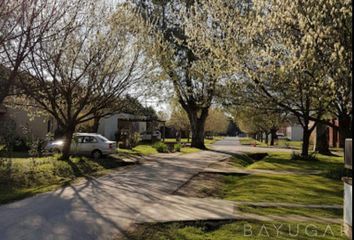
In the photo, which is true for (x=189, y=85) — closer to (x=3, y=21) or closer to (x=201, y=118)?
(x=201, y=118)

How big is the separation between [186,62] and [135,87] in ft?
51.6

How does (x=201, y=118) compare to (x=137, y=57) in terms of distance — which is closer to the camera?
(x=137, y=57)

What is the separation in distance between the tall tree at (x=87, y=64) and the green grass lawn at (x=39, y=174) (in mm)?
2349

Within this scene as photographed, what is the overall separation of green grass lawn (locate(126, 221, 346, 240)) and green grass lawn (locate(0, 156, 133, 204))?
4.92 metres

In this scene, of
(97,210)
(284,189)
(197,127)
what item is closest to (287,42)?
(284,189)

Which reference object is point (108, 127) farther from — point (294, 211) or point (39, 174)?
point (294, 211)

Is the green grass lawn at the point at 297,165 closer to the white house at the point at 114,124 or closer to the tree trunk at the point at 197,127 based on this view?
the tree trunk at the point at 197,127

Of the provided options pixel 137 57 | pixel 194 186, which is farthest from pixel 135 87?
pixel 194 186

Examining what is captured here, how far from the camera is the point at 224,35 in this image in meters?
18.1

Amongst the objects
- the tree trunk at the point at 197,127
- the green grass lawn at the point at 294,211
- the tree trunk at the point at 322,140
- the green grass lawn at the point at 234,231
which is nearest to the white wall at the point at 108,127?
the tree trunk at the point at 197,127

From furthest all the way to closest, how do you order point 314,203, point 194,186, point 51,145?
point 51,145 < point 194,186 < point 314,203

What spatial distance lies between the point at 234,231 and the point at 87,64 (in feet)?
47.5

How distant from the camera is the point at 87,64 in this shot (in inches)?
816

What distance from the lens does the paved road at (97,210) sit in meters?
8.17
